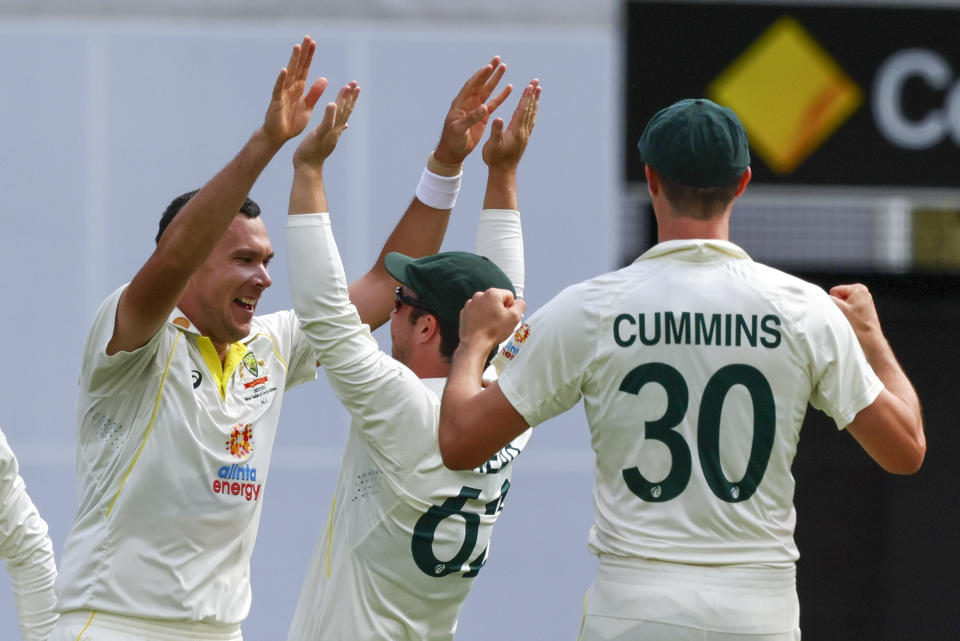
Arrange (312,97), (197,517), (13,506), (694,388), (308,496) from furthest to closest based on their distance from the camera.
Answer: (308,496), (13,506), (197,517), (312,97), (694,388)

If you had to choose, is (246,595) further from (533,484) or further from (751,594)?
(533,484)

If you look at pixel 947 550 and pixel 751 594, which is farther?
pixel 947 550

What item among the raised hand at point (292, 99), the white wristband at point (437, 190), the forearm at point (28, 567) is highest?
the raised hand at point (292, 99)

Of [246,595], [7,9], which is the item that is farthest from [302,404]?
[246,595]

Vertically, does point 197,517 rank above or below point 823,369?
below

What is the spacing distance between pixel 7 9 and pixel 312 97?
4.38m

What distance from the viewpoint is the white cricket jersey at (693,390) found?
2.57m

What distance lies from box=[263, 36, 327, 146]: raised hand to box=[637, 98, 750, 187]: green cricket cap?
0.71m

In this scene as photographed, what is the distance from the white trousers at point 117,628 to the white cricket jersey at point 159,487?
0.08ft

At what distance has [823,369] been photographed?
2.61 m

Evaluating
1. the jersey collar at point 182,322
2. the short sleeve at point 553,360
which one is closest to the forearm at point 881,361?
the short sleeve at point 553,360

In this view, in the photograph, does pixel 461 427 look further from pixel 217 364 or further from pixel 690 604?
pixel 217 364

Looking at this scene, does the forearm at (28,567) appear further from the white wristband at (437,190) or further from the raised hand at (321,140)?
the raised hand at (321,140)

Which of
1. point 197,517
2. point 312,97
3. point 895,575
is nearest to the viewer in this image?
point 312,97
